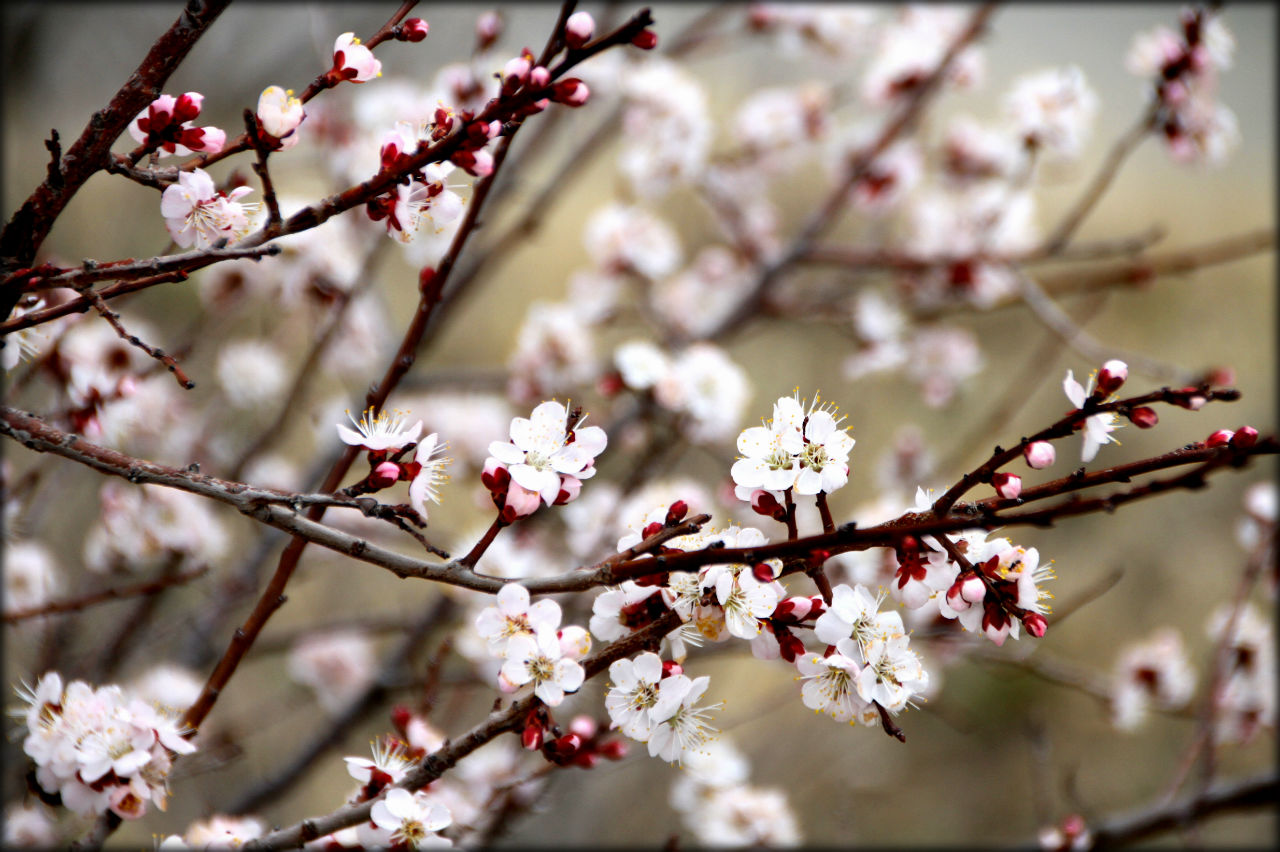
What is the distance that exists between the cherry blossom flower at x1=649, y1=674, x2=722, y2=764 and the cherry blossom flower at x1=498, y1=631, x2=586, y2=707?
0.06 m

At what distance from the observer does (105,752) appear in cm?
67

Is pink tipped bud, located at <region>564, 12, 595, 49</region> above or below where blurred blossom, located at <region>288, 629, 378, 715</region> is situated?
below

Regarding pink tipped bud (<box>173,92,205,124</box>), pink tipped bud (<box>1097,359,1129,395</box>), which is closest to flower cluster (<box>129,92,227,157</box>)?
pink tipped bud (<box>173,92,205,124</box>)

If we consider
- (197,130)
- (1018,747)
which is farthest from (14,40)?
(1018,747)

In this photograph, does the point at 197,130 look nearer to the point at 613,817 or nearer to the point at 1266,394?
the point at 613,817

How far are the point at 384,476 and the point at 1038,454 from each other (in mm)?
505

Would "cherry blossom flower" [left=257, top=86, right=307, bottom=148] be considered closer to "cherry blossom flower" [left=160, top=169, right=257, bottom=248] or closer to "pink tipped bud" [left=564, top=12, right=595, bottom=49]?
"cherry blossom flower" [left=160, top=169, right=257, bottom=248]

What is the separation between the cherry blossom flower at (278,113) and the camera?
1.97 feet

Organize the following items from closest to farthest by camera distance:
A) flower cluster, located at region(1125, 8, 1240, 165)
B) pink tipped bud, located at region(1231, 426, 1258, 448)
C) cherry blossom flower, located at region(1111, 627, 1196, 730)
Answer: pink tipped bud, located at region(1231, 426, 1258, 448) < flower cluster, located at region(1125, 8, 1240, 165) < cherry blossom flower, located at region(1111, 627, 1196, 730)

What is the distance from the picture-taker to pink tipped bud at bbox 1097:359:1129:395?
2.10ft

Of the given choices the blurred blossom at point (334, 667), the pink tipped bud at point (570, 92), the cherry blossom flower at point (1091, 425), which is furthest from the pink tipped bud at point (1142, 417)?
the blurred blossom at point (334, 667)

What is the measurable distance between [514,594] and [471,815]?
2.11ft

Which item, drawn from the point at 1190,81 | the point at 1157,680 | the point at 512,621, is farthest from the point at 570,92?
the point at 1157,680

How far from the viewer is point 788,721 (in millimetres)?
2918
